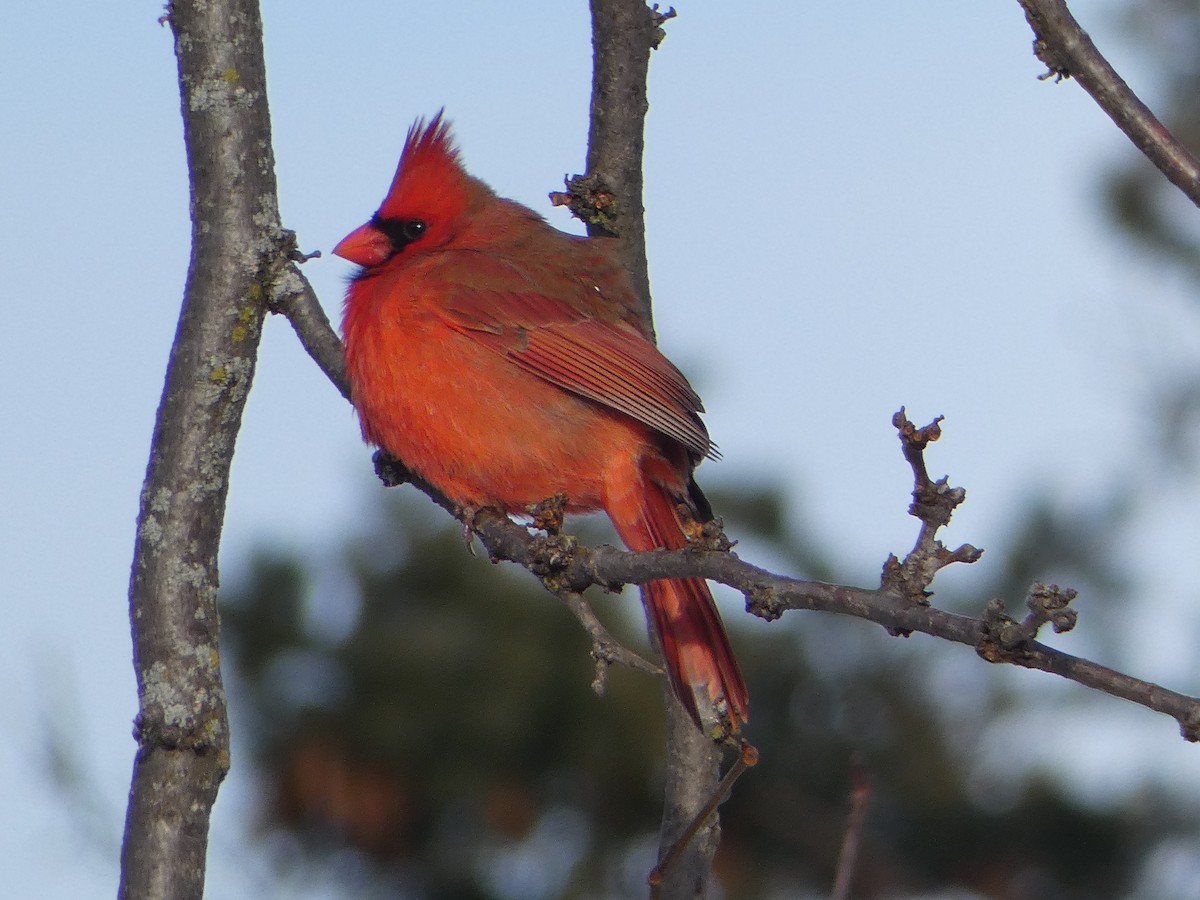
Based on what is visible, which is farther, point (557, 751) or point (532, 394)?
point (557, 751)

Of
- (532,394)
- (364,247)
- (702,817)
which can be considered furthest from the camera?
(364,247)

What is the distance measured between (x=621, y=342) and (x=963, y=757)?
2.37m

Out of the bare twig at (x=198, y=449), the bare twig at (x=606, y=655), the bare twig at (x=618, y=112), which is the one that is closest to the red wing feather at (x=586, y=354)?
the bare twig at (x=618, y=112)

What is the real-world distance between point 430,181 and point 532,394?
2.81ft

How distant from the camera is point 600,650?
2635 millimetres

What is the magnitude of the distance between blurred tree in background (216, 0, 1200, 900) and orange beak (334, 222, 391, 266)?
1249 millimetres

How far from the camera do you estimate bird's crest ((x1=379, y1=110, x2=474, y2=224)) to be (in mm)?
4012

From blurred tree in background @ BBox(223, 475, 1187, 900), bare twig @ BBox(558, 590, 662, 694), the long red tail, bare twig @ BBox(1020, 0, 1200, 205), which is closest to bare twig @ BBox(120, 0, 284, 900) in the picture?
bare twig @ BBox(558, 590, 662, 694)

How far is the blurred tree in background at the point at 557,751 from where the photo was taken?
4551 mm

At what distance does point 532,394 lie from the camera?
347 cm

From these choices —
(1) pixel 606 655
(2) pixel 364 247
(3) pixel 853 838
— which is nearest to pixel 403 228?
(2) pixel 364 247

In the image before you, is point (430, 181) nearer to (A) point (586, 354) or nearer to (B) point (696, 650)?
(A) point (586, 354)

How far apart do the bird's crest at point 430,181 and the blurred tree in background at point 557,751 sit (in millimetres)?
1285

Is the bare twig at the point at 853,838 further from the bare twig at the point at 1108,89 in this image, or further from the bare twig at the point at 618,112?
the bare twig at the point at 618,112
